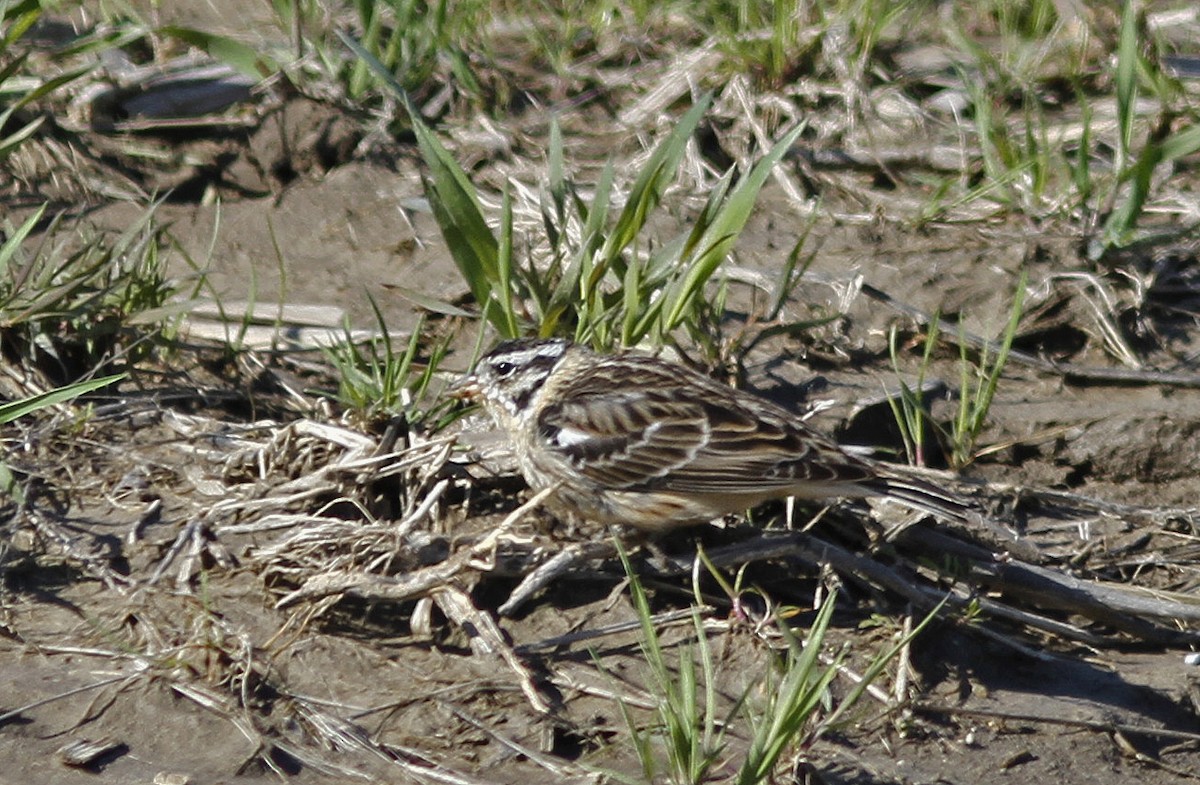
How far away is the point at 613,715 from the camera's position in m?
4.88

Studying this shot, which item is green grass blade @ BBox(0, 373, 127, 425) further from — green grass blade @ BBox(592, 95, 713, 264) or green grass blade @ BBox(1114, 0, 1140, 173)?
green grass blade @ BBox(1114, 0, 1140, 173)

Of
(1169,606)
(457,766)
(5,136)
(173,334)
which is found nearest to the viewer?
(457,766)

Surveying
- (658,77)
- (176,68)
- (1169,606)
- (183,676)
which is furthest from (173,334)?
(1169,606)

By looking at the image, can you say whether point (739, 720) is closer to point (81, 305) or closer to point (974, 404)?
point (974, 404)

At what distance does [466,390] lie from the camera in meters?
5.64

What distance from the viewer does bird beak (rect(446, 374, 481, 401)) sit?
18.4ft

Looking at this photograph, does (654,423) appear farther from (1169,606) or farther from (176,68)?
(176,68)

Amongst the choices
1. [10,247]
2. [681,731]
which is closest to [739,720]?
[681,731]

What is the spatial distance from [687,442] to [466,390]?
81 centimetres

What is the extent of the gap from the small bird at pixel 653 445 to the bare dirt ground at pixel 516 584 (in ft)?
0.61

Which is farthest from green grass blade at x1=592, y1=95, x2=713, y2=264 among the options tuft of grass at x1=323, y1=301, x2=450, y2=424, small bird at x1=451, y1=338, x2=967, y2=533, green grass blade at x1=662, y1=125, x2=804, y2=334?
tuft of grass at x1=323, y1=301, x2=450, y2=424

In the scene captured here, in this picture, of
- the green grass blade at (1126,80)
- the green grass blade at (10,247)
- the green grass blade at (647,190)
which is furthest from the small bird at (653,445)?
the green grass blade at (1126,80)

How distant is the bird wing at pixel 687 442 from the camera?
17.0ft

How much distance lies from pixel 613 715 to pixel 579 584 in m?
0.58
